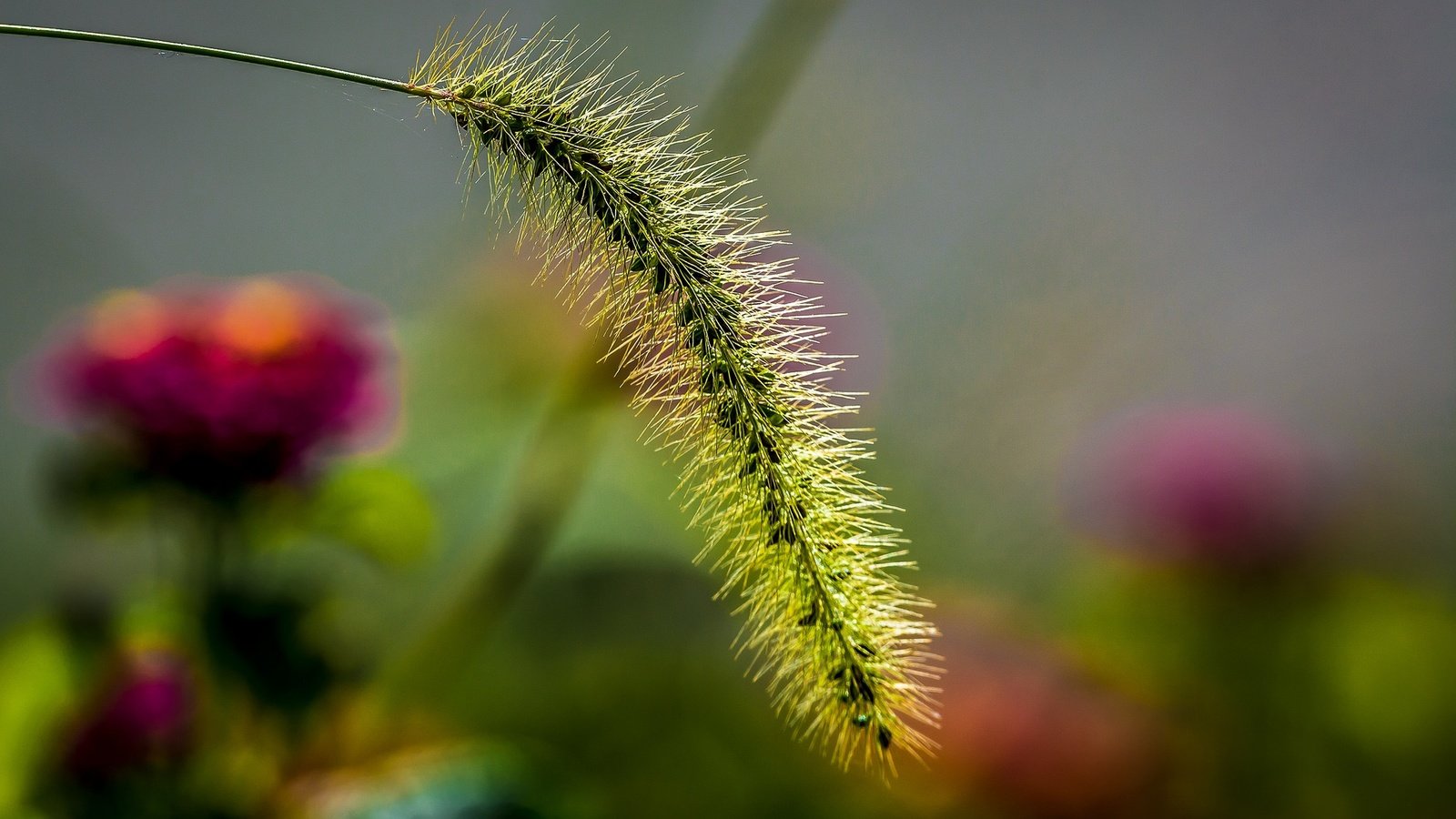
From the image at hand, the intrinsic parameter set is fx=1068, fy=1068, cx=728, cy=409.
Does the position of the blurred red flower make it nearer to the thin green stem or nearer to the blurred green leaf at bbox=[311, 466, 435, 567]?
the blurred green leaf at bbox=[311, 466, 435, 567]

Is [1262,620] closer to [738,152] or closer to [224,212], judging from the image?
[738,152]

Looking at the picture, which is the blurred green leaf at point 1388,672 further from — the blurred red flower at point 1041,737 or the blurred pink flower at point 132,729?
the blurred pink flower at point 132,729

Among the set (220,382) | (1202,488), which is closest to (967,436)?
(1202,488)

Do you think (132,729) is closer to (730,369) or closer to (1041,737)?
(730,369)

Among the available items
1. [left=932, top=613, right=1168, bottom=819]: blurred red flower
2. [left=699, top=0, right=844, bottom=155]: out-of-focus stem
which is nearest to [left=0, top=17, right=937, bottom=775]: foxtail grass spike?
[left=699, top=0, right=844, bottom=155]: out-of-focus stem

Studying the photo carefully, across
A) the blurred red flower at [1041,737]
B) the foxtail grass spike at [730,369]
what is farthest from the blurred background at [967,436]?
the foxtail grass spike at [730,369]

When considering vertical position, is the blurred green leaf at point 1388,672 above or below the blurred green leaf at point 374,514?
above
